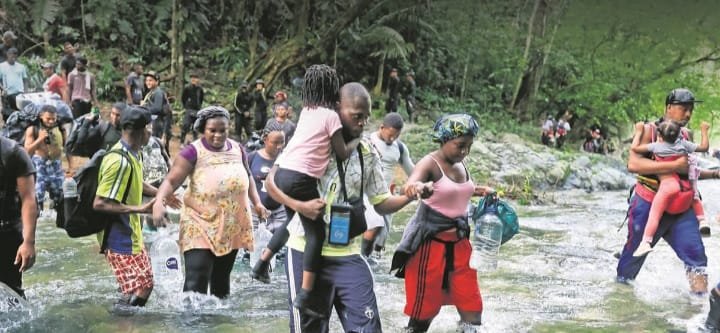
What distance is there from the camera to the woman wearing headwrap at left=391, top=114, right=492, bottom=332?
5094 millimetres

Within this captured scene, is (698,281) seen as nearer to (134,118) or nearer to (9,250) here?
(134,118)

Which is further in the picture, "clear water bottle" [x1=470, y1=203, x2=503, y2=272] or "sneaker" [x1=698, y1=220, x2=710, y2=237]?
"sneaker" [x1=698, y1=220, x2=710, y2=237]

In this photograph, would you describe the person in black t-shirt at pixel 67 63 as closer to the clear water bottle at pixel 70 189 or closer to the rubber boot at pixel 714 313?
the clear water bottle at pixel 70 189

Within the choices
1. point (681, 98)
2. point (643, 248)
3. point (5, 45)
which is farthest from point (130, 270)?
point (5, 45)

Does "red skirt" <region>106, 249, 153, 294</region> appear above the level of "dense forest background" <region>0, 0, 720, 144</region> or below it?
below

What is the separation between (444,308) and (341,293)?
2882 mm

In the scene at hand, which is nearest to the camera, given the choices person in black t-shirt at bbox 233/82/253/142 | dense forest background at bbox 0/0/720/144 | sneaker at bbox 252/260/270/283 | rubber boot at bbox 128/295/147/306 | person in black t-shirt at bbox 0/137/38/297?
person in black t-shirt at bbox 0/137/38/297

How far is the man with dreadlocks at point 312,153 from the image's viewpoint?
13.6 feet

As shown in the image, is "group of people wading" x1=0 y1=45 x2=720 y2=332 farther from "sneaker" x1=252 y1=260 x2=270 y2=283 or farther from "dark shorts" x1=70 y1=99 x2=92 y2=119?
"dark shorts" x1=70 y1=99 x2=92 y2=119

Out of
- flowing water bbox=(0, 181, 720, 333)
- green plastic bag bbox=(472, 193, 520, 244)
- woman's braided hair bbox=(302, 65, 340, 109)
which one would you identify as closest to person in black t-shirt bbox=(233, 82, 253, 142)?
flowing water bbox=(0, 181, 720, 333)

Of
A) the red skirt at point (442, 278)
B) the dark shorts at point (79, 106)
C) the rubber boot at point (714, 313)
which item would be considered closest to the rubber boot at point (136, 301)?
the red skirt at point (442, 278)

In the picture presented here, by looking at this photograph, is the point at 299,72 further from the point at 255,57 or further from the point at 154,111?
the point at 154,111

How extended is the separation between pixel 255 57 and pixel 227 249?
19091 millimetres

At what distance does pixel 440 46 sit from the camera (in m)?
30.7
